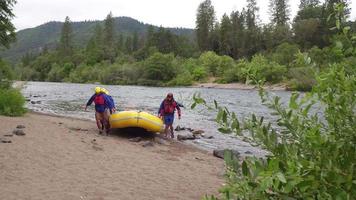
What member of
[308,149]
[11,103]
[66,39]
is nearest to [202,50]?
[66,39]

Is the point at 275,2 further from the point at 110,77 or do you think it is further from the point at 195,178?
the point at 195,178

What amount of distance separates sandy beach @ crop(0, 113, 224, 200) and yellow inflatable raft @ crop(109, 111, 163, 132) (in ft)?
3.54

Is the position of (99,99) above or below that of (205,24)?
below

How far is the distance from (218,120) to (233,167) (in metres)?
0.26

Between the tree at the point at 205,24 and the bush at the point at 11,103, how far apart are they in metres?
81.8

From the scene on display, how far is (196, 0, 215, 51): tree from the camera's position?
318 feet

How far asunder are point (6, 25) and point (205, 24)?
270 ft

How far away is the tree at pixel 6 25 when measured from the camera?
17578 mm

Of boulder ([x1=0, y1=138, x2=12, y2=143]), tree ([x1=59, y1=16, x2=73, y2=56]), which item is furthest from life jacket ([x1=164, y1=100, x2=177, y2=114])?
tree ([x1=59, y1=16, x2=73, y2=56])

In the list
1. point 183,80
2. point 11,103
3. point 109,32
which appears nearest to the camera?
point 11,103

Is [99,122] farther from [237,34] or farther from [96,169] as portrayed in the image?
[237,34]

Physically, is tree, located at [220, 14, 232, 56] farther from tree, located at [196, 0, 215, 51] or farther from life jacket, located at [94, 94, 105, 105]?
life jacket, located at [94, 94, 105, 105]

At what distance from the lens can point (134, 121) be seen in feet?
43.9

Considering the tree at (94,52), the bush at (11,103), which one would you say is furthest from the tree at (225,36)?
the bush at (11,103)
